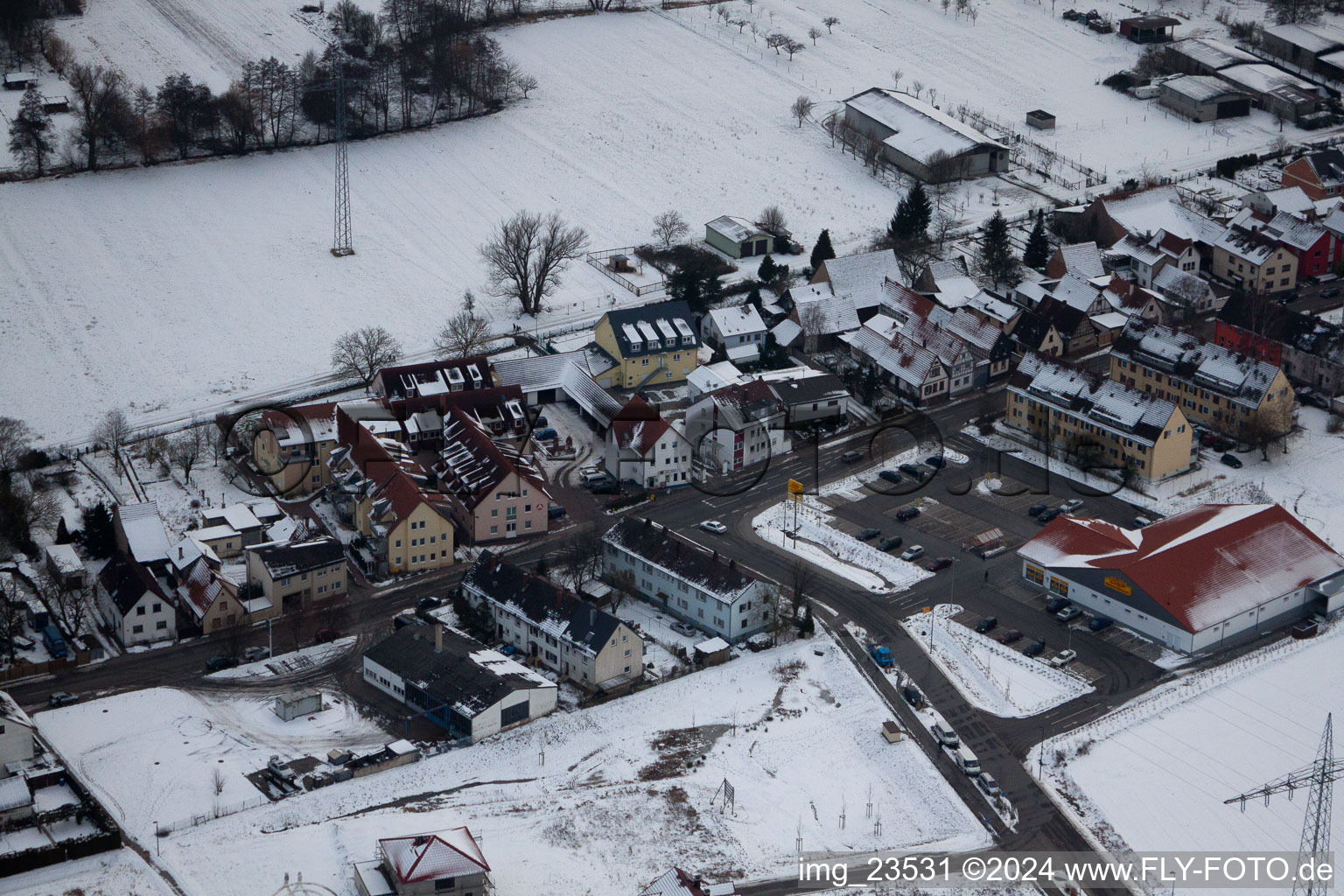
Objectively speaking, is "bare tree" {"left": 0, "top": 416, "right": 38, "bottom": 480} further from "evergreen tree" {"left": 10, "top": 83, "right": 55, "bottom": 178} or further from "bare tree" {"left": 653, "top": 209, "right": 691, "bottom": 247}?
"bare tree" {"left": 653, "top": 209, "right": 691, "bottom": 247}

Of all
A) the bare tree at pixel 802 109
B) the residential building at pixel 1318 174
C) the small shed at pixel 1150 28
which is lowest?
the bare tree at pixel 802 109

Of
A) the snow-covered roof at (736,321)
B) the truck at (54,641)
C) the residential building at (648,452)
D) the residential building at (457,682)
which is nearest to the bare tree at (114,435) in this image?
the truck at (54,641)

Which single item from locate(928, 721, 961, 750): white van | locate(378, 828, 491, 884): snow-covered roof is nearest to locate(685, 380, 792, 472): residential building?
locate(928, 721, 961, 750): white van

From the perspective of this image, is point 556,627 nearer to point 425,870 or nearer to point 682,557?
point 682,557

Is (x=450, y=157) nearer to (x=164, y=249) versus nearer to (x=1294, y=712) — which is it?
(x=164, y=249)

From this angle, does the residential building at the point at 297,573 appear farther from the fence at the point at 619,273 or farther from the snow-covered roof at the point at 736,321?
the fence at the point at 619,273
